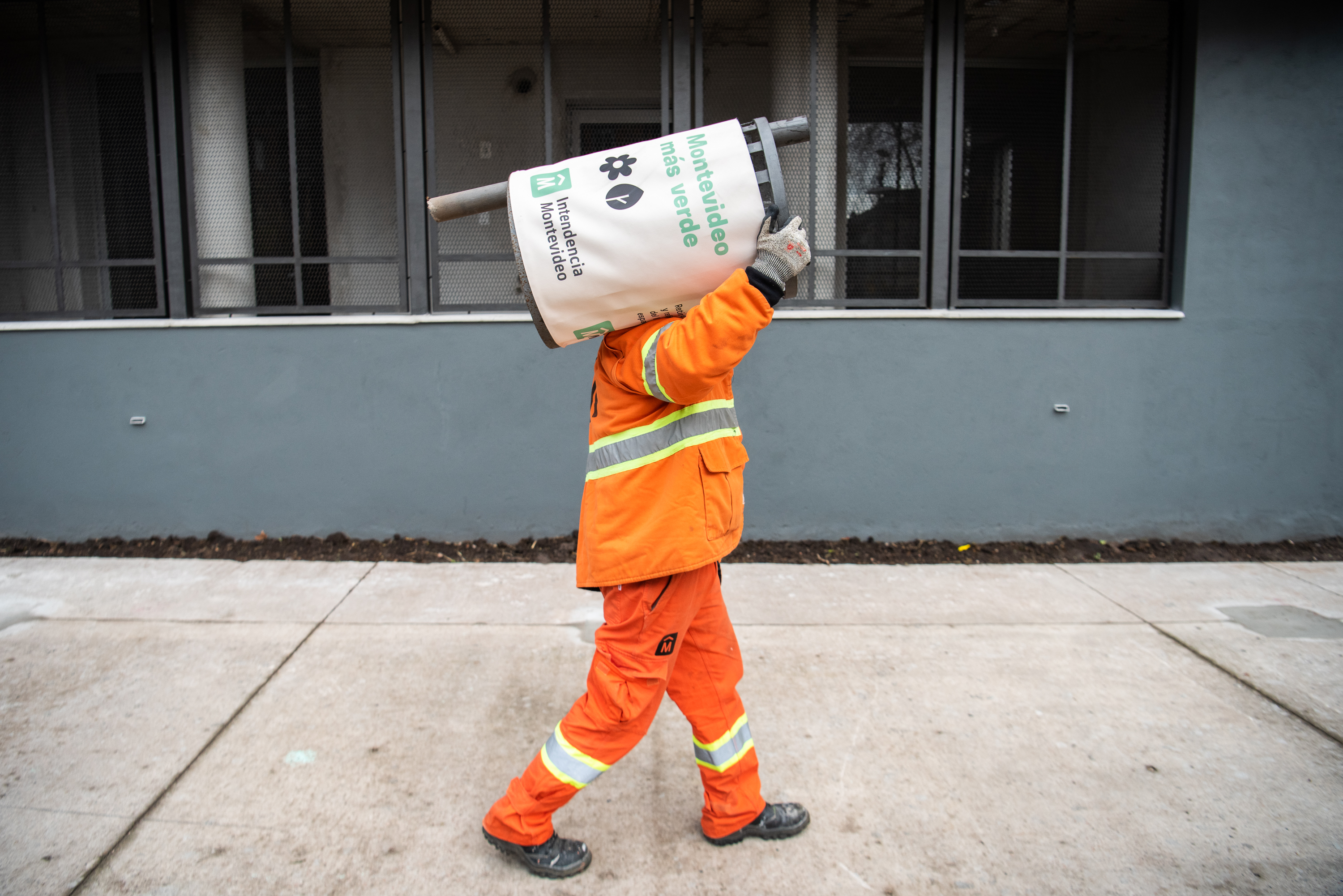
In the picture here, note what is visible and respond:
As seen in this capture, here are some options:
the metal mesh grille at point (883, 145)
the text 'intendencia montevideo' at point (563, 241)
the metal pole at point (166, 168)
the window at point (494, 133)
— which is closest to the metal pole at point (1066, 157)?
the window at point (494, 133)

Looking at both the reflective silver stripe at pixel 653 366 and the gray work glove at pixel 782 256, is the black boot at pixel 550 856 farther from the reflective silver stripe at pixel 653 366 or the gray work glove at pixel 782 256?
the gray work glove at pixel 782 256

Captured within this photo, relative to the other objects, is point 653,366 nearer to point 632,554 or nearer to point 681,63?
point 632,554

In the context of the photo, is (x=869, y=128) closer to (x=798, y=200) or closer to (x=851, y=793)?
(x=798, y=200)

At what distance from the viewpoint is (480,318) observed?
4691 mm

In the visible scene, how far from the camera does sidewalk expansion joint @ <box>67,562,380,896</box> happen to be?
2.07 m

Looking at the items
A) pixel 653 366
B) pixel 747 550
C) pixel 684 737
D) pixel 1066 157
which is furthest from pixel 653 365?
pixel 1066 157

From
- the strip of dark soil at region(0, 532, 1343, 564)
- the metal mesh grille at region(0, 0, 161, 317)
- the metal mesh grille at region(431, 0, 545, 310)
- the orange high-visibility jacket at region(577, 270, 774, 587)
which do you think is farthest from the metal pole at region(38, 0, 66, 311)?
the orange high-visibility jacket at region(577, 270, 774, 587)

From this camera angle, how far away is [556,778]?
2014 millimetres

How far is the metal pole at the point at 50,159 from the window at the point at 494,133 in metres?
0.02

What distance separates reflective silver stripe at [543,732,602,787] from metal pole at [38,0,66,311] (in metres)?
4.65

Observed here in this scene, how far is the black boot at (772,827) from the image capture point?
2.19 metres

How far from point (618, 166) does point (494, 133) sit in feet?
11.2

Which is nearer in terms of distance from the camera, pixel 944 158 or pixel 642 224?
pixel 642 224

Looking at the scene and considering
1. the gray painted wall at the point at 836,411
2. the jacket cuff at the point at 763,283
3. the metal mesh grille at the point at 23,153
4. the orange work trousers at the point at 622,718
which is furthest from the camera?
the metal mesh grille at the point at 23,153
